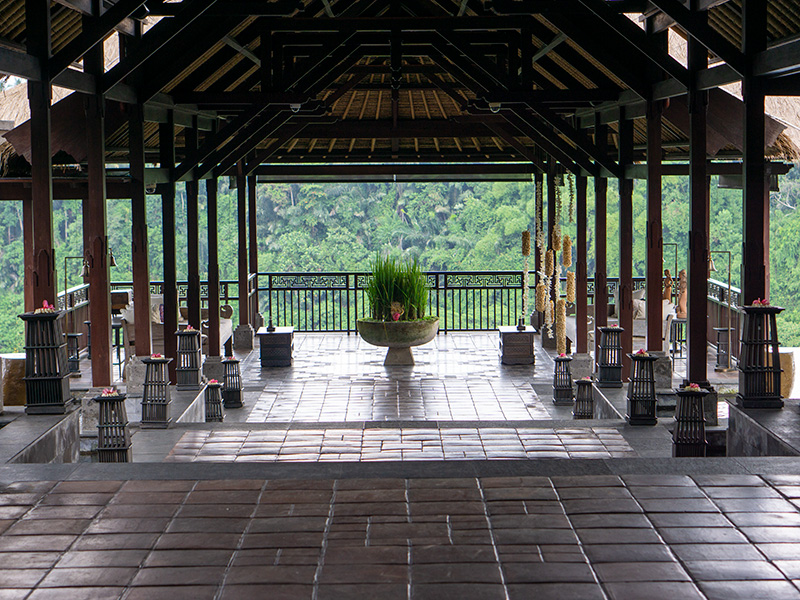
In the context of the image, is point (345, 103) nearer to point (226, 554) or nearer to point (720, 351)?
point (720, 351)

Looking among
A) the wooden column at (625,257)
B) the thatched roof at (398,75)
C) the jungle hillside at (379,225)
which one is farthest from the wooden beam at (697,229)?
the jungle hillside at (379,225)

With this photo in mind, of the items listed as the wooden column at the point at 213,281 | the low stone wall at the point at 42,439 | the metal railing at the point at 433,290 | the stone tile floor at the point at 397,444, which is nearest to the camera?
the low stone wall at the point at 42,439

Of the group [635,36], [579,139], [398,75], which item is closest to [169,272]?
[398,75]

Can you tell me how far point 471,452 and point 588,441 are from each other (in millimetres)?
A: 832

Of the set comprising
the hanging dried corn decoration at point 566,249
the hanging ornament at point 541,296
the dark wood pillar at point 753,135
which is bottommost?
the hanging ornament at point 541,296

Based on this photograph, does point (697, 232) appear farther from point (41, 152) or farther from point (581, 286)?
point (41, 152)

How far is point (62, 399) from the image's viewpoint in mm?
5168

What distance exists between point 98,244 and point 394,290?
424 cm

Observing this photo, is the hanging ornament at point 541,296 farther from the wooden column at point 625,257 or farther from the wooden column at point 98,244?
the wooden column at point 98,244

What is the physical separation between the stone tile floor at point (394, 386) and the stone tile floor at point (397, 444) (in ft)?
5.44

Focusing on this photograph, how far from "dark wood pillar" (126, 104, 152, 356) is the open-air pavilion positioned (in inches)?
1.2

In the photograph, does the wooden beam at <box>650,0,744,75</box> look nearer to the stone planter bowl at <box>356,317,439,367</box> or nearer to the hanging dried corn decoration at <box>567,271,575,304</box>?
the hanging dried corn decoration at <box>567,271,575,304</box>

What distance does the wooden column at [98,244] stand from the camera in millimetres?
6469

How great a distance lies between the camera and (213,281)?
9.85 meters
